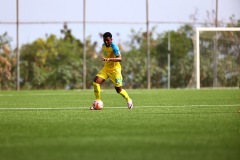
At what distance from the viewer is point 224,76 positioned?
36.0 m

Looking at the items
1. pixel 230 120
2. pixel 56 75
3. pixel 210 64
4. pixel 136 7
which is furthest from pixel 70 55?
pixel 230 120

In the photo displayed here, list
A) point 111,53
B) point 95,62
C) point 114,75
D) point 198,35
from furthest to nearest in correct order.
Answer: point 95,62
point 198,35
point 114,75
point 111,53

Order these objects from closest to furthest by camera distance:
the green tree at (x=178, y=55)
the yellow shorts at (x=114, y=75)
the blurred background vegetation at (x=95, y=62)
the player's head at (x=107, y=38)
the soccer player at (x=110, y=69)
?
the player's head at (x=107, y=38), the soccer player at (x=110, y=69), the yellow shorts at (x=114, y=75), the blurred background vegetation at (x=95, y=62), the green tree at (x=178, y=55)

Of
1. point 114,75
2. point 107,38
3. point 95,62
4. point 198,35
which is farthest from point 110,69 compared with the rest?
point 95,62

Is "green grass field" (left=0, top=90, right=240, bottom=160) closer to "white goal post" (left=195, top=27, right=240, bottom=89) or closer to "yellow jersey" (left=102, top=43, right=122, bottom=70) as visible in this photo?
"yellow jersey" (left=102, top=43, right=122, bottom=70)

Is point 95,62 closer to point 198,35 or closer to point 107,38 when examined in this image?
point 198,35

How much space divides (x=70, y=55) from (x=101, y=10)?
3.12 m

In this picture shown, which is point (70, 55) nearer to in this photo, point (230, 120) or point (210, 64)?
point (210, 64)

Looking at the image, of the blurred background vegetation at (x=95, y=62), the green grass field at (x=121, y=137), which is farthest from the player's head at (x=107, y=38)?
the blurred background vegetation at (x=95, y=62)

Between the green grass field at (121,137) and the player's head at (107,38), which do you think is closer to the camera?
the green grass field at (121,137)

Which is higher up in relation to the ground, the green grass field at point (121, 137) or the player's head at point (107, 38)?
the player's head at point (107, 38)

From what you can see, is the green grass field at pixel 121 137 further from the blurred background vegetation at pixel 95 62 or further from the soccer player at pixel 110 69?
the blurred background vegetation at pixel 95 62

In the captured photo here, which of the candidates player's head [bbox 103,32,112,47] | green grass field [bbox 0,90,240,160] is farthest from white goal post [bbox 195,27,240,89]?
green grass field [bbox 0,90,240,160]

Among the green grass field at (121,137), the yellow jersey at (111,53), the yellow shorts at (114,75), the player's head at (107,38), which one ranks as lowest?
the green grass field at (121,137)
